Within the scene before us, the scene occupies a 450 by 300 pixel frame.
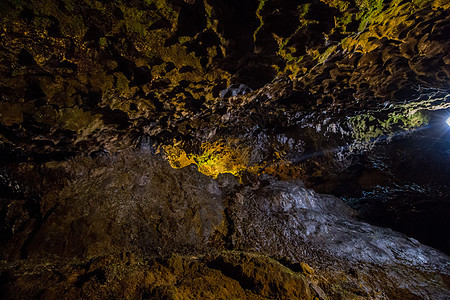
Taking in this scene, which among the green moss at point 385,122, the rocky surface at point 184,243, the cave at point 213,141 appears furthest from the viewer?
the green moss at point 385,122

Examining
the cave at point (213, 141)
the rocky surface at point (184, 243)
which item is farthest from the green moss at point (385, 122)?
the rocky surface at point (184, 243)

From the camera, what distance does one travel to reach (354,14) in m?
2.45

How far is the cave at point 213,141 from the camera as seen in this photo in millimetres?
1931

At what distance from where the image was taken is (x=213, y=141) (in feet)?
16.1

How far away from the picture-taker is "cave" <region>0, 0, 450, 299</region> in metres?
1.93

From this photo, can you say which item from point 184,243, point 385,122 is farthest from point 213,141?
point 385,122

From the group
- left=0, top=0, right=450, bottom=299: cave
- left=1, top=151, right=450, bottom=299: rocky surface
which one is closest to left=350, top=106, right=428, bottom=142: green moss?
left=0, top=0, right=450, bottom=299: cave

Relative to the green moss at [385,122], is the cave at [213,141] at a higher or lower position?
lower

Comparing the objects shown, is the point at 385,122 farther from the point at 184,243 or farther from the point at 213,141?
the point at 184,243

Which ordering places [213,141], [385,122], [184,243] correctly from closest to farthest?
[184,243]
[213,141]
[385,122]

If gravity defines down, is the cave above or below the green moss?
below

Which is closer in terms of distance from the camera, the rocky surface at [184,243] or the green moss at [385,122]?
the rocky surface at [184,243]

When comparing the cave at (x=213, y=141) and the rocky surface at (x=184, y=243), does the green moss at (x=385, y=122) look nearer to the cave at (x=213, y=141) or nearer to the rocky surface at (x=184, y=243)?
the cave at (x=213, y=141)

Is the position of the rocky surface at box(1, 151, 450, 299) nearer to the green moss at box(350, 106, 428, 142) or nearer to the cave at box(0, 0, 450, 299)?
the cave at box(0, 0, 450, 299)
